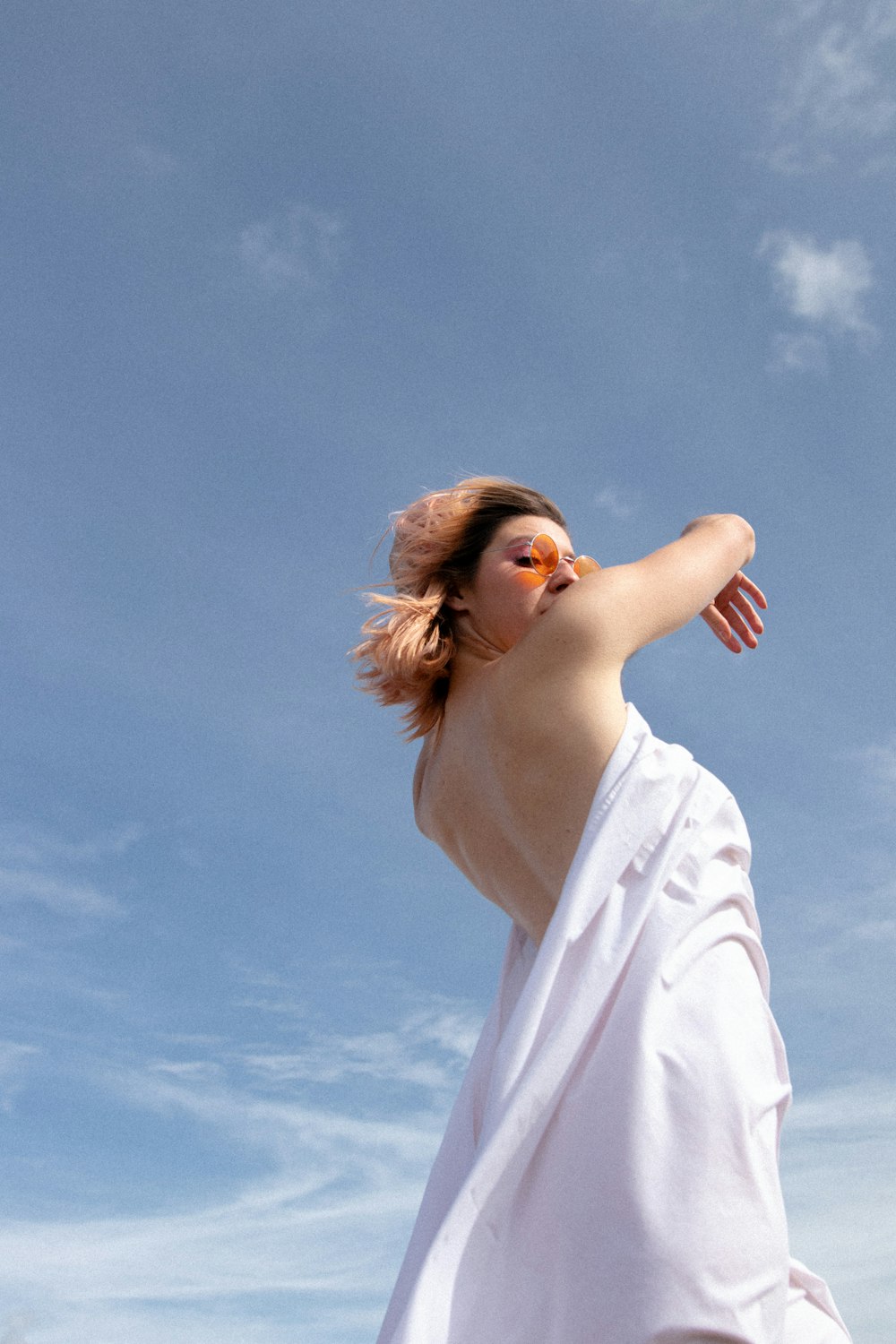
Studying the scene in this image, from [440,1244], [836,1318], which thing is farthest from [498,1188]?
[836,1318]

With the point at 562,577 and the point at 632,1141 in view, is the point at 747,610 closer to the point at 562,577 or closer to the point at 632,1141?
the point at 562,577

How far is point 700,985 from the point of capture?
2961 mm

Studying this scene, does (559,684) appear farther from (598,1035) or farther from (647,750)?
(598,1035)

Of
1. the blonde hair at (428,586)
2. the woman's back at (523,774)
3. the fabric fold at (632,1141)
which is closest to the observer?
the fabric fold at (632,1141)

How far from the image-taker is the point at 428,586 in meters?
4.36

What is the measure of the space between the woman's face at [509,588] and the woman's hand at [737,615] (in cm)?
67

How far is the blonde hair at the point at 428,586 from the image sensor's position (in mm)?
4168

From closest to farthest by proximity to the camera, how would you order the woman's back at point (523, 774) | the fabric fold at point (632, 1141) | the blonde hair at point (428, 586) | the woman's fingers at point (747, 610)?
the fabric fold at point (632, 1141)
the woman's back at point (523, 774)
the blonde hair at point (428, 586)
the woman's fingers at point (747, 610)

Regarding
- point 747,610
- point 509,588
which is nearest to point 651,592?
point 509,588

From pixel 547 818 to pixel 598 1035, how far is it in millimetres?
712

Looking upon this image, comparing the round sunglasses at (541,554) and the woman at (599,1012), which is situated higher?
the round sunglasses at (541,554)

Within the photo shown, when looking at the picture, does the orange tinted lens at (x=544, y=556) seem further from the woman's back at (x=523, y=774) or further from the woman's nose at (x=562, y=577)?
Answer: the woman's back at (x=523, y=774)

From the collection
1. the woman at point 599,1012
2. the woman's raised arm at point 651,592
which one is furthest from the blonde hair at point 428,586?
the woman's raised arm at point 651,592

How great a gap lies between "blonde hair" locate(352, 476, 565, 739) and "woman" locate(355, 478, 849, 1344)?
2 cm
